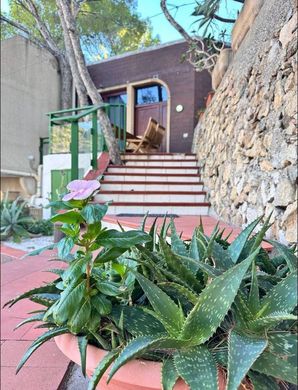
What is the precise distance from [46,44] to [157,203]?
2233mm

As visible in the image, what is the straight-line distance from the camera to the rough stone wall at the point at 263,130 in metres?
1.75

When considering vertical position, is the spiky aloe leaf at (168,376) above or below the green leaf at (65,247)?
below

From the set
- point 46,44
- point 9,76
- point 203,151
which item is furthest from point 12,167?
point 46,44

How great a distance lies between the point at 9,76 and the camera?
7969 mm

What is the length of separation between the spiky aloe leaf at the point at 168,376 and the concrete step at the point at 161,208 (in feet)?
9.74

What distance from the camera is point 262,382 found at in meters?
0.64

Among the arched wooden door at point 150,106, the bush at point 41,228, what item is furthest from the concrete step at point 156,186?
the arched wooden door at point 150,106

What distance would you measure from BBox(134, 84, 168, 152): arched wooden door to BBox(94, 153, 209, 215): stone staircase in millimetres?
3482

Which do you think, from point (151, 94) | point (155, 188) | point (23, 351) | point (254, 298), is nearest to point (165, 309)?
point (254, 298)

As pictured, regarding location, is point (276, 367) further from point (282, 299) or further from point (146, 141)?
point (146, 141)

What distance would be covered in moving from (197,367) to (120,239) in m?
0.36

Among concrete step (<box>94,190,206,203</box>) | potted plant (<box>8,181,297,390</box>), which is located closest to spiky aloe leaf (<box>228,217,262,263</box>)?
potted plant (<box>8,181,297,390</box>)

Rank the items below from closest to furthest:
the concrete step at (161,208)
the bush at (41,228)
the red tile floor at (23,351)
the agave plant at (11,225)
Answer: the red tile floor at (23,351) → the concrete step at (161,208) → the agave plant at (11,225) → the bush at (41,228)

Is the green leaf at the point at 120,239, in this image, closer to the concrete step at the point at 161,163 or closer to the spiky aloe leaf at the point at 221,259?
the spiky aloe leaf at the point at 221,259
